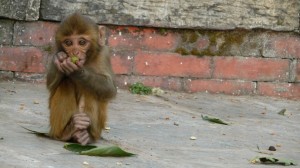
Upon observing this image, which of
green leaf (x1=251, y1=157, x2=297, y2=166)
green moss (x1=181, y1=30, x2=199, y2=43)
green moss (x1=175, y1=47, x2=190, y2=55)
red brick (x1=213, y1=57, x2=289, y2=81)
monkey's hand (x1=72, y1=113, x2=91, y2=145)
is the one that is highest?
green moss (x1=181, y1=30, x2=199, y2=43)

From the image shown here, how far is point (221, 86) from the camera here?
952cm

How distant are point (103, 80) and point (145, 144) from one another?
1.92ft

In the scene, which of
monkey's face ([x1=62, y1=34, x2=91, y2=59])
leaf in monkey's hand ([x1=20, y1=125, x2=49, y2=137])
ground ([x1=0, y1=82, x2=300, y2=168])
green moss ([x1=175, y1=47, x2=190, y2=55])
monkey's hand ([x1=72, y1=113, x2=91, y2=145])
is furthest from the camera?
green moss ([x1=175, y1=47, x2=190, y2=55])

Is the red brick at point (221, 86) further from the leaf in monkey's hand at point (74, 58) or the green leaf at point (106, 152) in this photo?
the green leaf at point (106, 152)

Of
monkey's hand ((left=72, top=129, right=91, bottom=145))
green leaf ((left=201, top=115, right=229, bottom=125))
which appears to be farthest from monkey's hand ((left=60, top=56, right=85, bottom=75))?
green leaf ((left=201, top=115, right=229, bottom=125))

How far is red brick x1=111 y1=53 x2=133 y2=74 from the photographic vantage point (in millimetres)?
9297

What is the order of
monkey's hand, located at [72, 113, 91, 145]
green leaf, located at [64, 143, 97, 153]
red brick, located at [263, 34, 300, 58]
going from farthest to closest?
red brick, located at [263, 34, 300, 58]
monkey's hand, located at [72, 113, 91, 145]
green leaf, located at [64, 143, 97, 153]

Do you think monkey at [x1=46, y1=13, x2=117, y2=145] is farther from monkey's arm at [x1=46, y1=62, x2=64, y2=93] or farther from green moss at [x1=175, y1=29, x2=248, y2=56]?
green moss at [x1=175, y1=29, x2=248, y2=56]

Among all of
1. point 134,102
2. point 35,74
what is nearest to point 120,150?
point 134,102

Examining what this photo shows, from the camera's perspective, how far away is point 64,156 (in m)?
5.63

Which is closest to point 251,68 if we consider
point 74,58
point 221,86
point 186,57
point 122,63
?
point 221,86

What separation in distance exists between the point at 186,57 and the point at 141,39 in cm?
50

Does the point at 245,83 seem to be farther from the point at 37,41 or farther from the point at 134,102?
the point at 37,41

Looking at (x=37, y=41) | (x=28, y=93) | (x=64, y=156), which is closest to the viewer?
(x=64, y=156)
